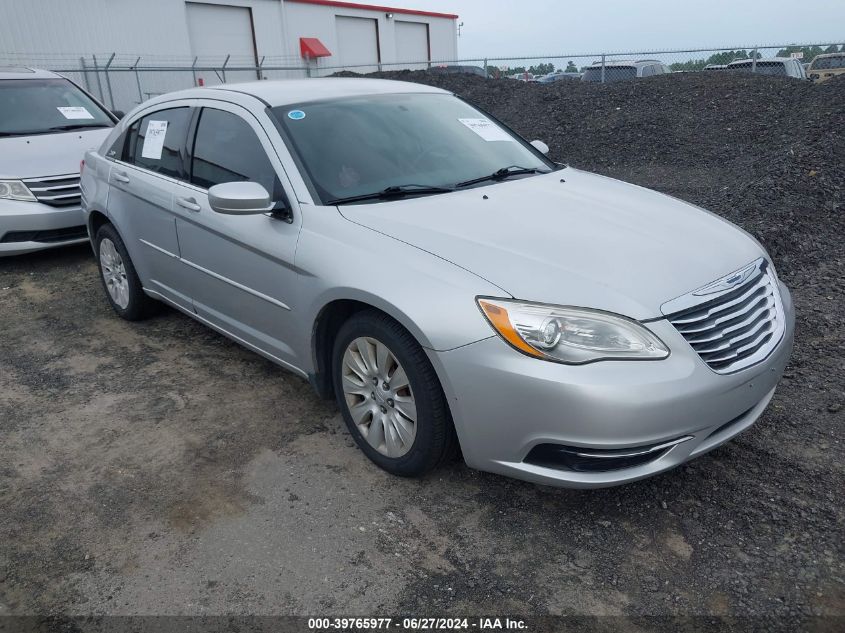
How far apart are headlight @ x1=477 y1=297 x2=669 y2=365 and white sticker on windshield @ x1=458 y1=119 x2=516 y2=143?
73.3 inches

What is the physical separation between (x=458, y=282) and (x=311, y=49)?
98.1 ft

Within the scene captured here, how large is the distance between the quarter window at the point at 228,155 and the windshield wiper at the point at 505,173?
0.96 metres

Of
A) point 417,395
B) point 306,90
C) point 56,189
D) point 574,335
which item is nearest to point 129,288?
point 306,90

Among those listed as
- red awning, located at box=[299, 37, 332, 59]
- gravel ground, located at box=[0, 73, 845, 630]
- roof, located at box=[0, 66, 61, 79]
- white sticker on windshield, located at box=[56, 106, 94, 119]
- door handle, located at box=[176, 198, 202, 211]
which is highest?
red awning, located at box=[299, 37, 332, 59]

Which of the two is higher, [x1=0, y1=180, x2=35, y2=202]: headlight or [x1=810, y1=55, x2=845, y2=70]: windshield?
[x1=810, y1=55, x2=845, y2=70]: windshield

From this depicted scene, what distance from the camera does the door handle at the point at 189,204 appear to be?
12.7ft

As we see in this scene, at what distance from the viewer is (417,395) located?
277 centimetres

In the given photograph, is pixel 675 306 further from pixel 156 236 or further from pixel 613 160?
pixel 613 160

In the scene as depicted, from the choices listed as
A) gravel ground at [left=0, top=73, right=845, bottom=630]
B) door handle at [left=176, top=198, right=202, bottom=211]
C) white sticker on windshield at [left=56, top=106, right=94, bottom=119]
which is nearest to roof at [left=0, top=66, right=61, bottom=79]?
white sticker on windshield at [left=56, top=106, right=94, bottom=119]

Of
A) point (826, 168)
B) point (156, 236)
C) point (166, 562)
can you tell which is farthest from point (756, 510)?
point (826, 168)

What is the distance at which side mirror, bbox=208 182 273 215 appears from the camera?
319 centimetres

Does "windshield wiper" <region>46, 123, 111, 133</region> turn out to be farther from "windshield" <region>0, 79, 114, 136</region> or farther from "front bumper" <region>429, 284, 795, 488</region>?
"front bumper" <region>429, 284, 795, 488</region>

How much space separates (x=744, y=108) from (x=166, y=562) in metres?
11.9

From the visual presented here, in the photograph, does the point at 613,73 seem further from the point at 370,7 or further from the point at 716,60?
the point at 370,7
